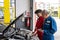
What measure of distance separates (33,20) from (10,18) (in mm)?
890

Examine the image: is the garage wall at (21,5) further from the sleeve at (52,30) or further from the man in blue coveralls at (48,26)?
the sleeve at (52,30)

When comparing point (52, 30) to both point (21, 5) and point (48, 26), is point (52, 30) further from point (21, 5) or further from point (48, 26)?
point (21, 5)

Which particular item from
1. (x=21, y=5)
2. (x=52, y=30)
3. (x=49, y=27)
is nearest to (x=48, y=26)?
(x=49, y=27)

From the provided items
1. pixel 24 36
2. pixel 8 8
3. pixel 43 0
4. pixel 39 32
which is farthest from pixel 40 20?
pixel 43 0

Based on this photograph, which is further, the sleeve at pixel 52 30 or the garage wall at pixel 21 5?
the garage wall at pixel 21 5

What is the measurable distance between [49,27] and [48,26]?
3 cm

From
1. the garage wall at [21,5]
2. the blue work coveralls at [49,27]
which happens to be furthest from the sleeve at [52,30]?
the garage wall at [21,5]

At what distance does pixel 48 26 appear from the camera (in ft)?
14.9

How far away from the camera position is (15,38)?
11.8 feet

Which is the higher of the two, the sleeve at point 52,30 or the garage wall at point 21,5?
the garage wall at point 21,5

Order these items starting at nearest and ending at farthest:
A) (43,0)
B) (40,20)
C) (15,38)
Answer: (15,38), (40,20), (43,0)

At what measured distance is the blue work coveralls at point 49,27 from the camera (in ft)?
14.8

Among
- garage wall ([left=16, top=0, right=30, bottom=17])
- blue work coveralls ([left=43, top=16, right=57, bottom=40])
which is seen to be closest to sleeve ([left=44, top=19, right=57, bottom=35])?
blue work coveralls ([left=43, top=16, right=57, bottom=40])

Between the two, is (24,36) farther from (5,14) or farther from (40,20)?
(5,14)
